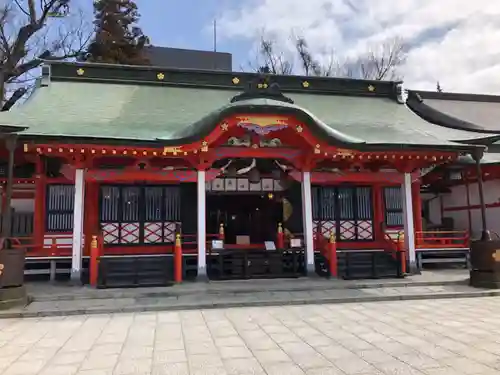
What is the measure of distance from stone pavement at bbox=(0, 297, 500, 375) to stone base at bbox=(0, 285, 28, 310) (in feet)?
2.07

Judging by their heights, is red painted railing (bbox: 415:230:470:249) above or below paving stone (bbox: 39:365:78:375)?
above

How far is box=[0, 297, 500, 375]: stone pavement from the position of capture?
4.49 m

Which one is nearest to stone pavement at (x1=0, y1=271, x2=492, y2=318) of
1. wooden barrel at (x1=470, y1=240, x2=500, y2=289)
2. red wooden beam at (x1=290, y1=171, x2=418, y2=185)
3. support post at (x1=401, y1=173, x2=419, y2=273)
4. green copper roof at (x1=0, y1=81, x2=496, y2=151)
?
wooden barrel at (x1=470, y1=240, x2=500, y2=289)

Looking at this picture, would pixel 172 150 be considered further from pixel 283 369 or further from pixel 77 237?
pixel 283 369

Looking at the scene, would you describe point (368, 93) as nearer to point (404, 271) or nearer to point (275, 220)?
point (275, 220)

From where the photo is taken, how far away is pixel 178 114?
11812mm

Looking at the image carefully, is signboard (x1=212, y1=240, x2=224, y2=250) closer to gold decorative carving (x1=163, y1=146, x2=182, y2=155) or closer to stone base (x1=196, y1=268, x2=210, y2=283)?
stone base (x1=196, y1=268, x2=210, y2=283)

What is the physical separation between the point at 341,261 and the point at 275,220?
11.6 feet

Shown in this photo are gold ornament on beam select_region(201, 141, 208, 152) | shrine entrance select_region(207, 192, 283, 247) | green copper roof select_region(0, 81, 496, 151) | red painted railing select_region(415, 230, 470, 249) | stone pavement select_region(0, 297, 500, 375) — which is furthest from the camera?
shrine entrance select_region(207, 192, 283, 247)

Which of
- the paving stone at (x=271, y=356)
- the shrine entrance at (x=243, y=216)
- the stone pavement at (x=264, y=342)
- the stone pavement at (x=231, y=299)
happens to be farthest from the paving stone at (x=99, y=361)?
the shrine entrance at (x=243, y=216)

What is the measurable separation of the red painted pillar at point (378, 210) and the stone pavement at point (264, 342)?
5437 mm

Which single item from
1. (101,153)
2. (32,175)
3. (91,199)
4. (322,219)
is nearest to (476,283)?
(322,219)

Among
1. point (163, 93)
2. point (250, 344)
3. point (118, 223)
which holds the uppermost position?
point (163, 93)

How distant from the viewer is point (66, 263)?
35.9 feet
